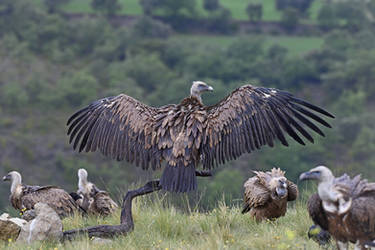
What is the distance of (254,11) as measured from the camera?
102 meters

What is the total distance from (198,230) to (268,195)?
2.91ft

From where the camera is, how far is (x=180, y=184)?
8.27 m

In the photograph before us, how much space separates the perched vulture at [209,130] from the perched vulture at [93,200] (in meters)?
1.35

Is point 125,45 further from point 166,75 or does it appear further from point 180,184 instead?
point 180,184

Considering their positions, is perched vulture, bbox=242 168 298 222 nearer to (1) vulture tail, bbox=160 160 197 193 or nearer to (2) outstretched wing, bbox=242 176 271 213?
(2) outstretched wing, bbox=242 176 271 213

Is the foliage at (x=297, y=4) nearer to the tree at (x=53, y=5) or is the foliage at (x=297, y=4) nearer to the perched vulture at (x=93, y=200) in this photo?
the tree at (x=53, y=5)

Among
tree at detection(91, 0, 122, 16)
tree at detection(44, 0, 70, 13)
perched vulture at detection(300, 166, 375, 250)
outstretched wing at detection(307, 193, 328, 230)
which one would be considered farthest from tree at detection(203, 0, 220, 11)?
perched vulture at detection(300, 166, 375, 250)

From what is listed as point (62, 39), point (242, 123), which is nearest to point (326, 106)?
point (62, 39)

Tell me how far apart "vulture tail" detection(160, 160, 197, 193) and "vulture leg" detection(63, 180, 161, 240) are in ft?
0.64

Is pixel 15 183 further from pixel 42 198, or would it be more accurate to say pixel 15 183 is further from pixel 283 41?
pixel 283 41

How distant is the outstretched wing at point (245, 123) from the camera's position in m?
8.55

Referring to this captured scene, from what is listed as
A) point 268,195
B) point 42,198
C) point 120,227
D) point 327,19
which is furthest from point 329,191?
point 327,19

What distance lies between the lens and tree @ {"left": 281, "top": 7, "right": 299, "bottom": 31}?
9788cm

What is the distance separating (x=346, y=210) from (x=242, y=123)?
2.39 meters
